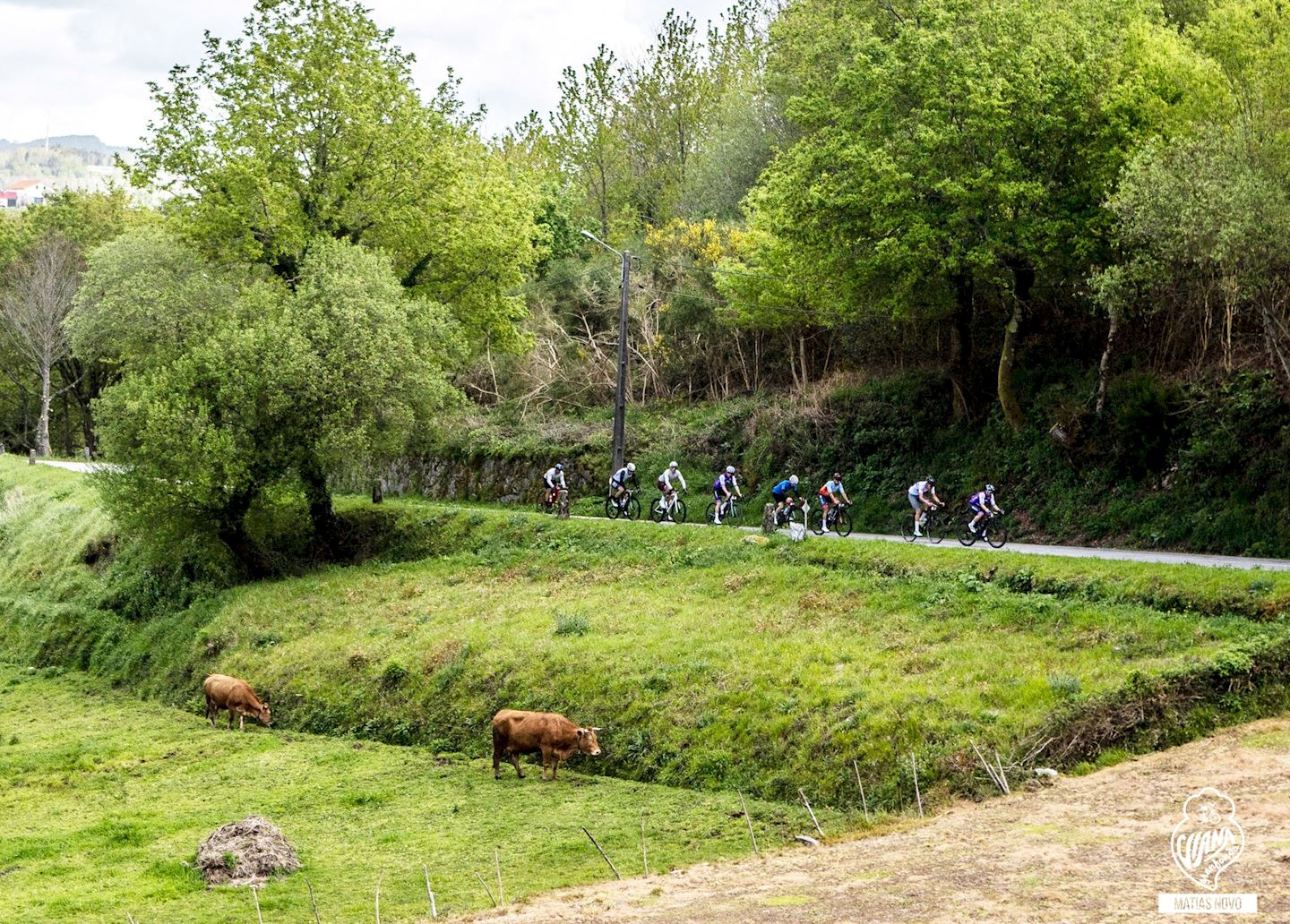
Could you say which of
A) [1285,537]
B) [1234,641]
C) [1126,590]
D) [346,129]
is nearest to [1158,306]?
[1285,537]

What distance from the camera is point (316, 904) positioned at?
55.2ft

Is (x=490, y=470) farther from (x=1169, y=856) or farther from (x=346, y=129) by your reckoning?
(x=1169, y=856)

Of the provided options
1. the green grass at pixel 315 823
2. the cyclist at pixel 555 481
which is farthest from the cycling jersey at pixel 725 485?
the green grass at pixel 315 823

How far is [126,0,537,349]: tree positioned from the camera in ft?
133

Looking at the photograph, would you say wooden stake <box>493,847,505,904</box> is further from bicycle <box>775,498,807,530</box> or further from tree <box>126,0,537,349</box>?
tree <box>126,0,537,349</box>

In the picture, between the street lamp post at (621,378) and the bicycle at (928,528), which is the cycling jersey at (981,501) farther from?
the street lamp post at (621,378)

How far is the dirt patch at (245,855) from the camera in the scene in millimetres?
17969

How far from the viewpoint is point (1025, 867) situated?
14.6 m

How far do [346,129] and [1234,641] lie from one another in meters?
32.4

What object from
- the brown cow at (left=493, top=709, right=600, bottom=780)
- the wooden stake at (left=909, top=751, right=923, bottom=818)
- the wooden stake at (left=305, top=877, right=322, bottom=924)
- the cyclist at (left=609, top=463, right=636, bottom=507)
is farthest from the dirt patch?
the cyclist at (left=609, top=463, right=636, bottom=507)

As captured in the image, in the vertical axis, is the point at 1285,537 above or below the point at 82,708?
above

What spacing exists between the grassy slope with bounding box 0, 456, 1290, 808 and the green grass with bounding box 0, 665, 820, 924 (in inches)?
56.5

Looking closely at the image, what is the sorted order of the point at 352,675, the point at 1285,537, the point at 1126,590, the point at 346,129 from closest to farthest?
the point at 1126,590 → the point at 352,675 → the point at 1285,537 → the point at 346,129

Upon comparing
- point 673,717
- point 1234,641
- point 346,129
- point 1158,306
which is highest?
point 346,129
